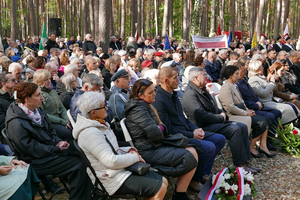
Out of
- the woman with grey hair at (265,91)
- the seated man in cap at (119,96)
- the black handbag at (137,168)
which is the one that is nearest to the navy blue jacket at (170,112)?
the seated man in cap at (119,96)

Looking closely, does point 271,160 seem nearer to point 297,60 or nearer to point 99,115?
point 99,115

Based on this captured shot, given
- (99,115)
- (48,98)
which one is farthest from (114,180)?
(48,98)

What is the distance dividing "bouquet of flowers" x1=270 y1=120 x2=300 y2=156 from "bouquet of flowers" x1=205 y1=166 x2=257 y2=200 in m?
2.42

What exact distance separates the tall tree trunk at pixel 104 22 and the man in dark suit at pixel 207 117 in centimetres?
964

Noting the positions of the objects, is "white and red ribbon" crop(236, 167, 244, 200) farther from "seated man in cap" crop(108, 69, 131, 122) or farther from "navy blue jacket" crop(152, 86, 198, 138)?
"seated man in cap" crop(108, 69, 131, 122)

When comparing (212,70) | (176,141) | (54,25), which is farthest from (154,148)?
(54,25)

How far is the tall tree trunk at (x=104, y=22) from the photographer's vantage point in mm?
14484

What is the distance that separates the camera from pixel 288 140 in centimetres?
677

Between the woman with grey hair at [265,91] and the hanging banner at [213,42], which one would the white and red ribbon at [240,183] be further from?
the hanging banner at [213,42]

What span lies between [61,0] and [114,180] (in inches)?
2013

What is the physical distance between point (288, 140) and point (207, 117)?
233 centimetres

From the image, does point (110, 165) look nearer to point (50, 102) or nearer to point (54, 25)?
point (50, 102)

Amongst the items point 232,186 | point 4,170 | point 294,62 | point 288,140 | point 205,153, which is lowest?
point 288,140

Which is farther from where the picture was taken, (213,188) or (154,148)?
(213,188)
